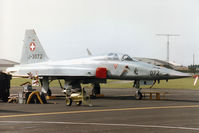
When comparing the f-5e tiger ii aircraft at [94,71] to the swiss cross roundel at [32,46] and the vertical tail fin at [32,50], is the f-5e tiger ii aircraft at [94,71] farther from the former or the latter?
the swiss cross roundel at [32,46]

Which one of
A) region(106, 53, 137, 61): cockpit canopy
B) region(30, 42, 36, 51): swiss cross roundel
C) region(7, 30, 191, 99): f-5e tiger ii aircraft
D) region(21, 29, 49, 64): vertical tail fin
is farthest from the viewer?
region(30, 42, 36, 51): swiss cross roundel

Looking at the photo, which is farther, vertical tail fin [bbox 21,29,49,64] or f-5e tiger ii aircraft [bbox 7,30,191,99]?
vertical tail fin [bbox 21,29,49,64]

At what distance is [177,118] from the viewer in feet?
42.7

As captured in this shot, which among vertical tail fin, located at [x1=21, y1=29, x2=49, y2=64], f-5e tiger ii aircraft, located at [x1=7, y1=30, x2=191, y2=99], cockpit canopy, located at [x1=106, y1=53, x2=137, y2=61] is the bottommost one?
f-5e tiger ii aircraft, located at [x1=7, y1=30, x2=191, y2=99]

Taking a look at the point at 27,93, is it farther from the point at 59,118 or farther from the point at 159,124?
the point at 159,124

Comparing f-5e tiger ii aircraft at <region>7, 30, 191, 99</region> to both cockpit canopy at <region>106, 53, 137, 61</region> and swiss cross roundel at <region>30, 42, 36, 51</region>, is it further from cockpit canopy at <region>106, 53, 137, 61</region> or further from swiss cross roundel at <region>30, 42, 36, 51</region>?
swiss cross roundel at <region>30, 42, 36, 51</region>

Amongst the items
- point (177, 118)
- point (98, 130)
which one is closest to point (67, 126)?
point (98, 130)

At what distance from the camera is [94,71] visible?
23922 millimetres

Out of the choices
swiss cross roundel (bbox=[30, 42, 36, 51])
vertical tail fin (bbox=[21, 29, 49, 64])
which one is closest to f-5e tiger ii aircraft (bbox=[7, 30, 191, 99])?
vertical tail fin (bbox=[21, 29, 49, 64])

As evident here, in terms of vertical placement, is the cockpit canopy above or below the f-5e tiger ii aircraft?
above

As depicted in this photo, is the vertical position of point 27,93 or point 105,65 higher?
point 105,65

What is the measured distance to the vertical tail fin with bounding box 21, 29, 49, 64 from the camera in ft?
95.2

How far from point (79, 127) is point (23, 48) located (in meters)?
20.2

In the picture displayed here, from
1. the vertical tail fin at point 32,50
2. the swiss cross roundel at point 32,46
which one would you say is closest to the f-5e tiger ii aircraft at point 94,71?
the vertical tail fin at point 32,50
